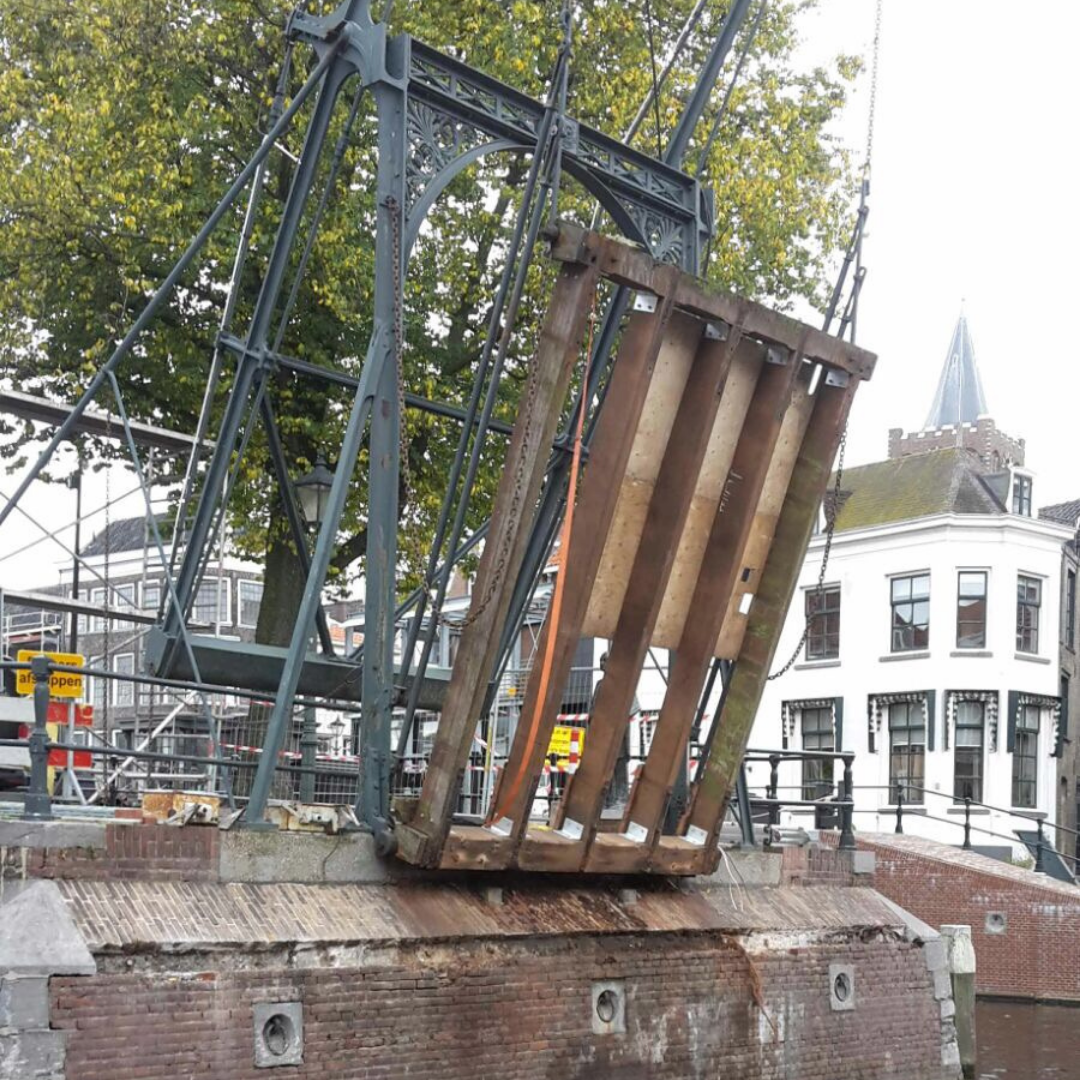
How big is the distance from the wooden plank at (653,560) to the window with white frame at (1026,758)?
24788 mm

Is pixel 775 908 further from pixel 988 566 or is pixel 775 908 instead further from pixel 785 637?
pixel 785 637

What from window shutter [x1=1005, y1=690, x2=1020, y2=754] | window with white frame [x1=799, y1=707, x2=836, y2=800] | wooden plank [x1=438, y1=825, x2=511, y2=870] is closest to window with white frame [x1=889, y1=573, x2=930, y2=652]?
window shutter [x1=1005, y1=690, x2=1020, y2=754]

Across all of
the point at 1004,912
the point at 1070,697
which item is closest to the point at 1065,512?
the point at 1070,697

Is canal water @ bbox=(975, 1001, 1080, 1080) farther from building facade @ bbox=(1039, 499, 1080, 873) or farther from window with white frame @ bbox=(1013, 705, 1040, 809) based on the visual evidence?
building facade @ bbox=(1039, 499, 1080, 873)

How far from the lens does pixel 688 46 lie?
21.5 metres

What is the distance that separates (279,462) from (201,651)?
1624 mm

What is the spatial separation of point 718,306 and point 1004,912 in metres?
14.6

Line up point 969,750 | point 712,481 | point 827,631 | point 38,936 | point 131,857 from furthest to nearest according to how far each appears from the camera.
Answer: point 827,631 < point 969,750 < point 712,481 < point 131,857 < point 38,936

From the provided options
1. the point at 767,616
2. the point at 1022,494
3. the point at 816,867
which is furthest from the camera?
the point at 1022,494

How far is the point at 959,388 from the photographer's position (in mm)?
46500

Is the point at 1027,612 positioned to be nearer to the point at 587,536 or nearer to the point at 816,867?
the point at 816,867

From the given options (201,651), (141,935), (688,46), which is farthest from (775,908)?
(688,46)

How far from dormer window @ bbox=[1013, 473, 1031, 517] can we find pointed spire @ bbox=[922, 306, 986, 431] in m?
9.02

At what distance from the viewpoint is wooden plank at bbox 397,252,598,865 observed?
33.1 ft
